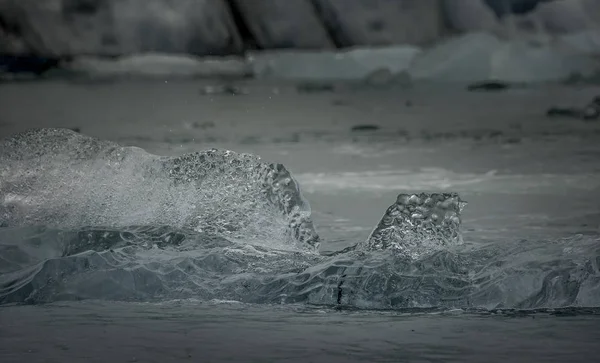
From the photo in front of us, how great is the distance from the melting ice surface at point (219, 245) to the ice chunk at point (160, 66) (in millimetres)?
12381

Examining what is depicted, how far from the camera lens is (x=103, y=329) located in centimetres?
244

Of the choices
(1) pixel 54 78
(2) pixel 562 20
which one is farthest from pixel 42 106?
(2) pixel 562 20

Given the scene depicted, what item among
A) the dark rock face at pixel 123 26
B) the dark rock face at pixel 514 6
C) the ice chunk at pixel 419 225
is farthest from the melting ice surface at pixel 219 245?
the dark rock face at pixel 123 26

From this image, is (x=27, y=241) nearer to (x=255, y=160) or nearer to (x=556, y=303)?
(x=255, y=160)

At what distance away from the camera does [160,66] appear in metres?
17.2

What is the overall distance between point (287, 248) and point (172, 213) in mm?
404

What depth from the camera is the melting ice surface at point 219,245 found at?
2703 mm

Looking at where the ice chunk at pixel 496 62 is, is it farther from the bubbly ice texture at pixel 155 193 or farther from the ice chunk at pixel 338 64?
the bubbly ice texture at pixel 155 193

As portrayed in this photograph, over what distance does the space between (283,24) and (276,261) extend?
1393 cm

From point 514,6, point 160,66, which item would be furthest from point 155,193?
point 160,66

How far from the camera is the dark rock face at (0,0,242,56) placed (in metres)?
16.4

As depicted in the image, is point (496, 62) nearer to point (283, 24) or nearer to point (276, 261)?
point (283, 24)

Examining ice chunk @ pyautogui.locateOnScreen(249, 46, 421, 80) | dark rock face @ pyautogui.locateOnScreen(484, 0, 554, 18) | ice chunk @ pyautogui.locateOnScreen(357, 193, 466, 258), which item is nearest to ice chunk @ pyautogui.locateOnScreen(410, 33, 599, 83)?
ice chunk @ pyautogui.locateOnScreen(249, 46, 421, 80)

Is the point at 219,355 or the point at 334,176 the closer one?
the point at 219,355
